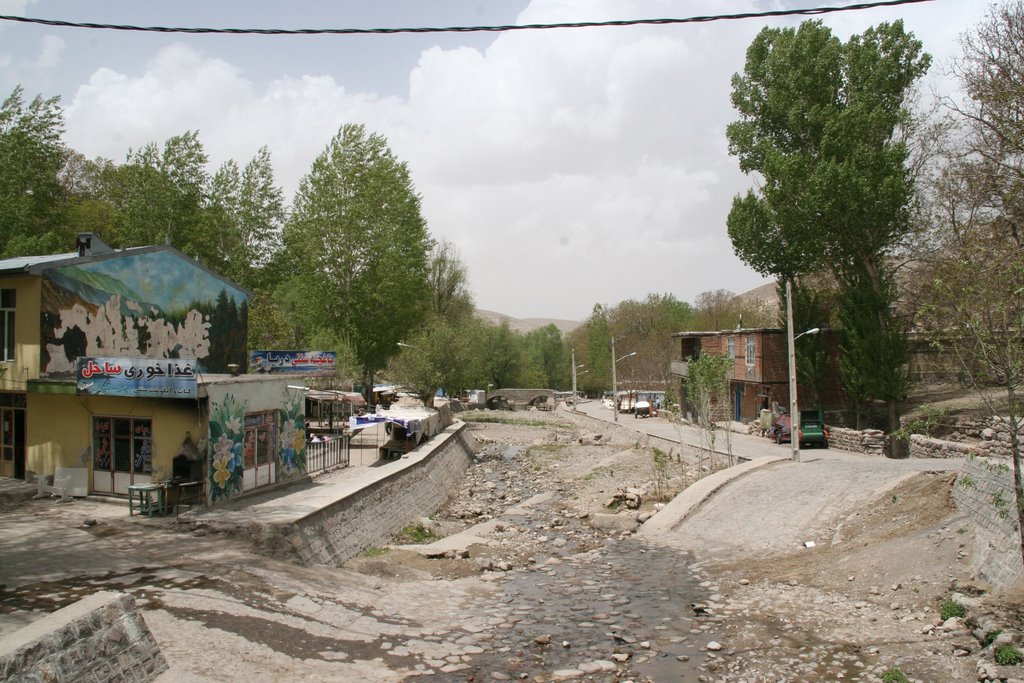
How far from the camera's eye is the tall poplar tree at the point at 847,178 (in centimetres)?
3612

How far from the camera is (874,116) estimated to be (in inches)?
1414

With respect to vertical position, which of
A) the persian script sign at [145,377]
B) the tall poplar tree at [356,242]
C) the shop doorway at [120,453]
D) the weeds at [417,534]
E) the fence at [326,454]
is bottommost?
the weeds at [417,534]

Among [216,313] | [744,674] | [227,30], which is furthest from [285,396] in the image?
[744,674]

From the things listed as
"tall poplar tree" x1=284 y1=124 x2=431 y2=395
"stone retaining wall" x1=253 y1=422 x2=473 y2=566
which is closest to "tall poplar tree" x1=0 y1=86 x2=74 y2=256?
"tall poplar tree" x1=284 y1=124 x2=431 y2=395

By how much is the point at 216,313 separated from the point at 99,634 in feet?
67.2

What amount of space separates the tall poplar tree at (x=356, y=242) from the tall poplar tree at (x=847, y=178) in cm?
2267

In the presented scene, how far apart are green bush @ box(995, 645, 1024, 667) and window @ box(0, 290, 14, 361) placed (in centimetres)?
2456

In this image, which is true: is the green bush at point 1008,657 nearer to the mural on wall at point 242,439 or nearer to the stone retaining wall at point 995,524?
the stone retaining wall at point 995,524

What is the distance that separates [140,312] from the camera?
23812mm

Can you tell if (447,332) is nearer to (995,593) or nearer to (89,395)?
(89,395)

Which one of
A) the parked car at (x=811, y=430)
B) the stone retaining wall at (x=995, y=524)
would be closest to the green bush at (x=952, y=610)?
the stone retaining wall at (x=995, y=524)

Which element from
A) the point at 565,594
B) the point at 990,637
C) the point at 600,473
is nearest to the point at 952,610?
the point at 990,637

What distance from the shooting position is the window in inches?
847

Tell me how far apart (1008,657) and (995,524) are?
4.14m
